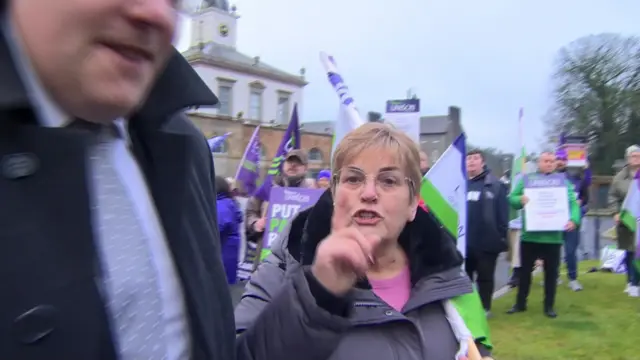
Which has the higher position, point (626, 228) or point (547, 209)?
point (547, 209)

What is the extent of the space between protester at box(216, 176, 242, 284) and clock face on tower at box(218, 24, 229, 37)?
52.6 metres

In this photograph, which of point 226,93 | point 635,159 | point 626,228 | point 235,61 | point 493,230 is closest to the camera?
point 493,230

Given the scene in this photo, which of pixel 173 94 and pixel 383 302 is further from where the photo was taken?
pixel 383 302

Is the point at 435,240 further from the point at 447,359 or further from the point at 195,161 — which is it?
the point at 195,161

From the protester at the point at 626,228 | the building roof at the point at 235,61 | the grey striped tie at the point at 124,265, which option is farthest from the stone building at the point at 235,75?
the grey striped tie at the point at 124,265

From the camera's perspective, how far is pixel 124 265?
102 cm

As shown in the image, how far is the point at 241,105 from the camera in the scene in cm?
5209

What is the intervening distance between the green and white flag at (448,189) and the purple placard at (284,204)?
2.41 m

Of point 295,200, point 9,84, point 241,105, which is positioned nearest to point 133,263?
point 9,84

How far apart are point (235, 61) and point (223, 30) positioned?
6474mm

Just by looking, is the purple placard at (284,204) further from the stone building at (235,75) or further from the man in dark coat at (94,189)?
the stone building at (235,75)

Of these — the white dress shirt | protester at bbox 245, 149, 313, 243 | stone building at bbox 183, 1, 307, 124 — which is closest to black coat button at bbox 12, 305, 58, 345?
the white dress shirt

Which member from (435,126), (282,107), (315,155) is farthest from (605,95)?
(282,107)

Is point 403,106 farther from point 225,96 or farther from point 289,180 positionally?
point 225,96
